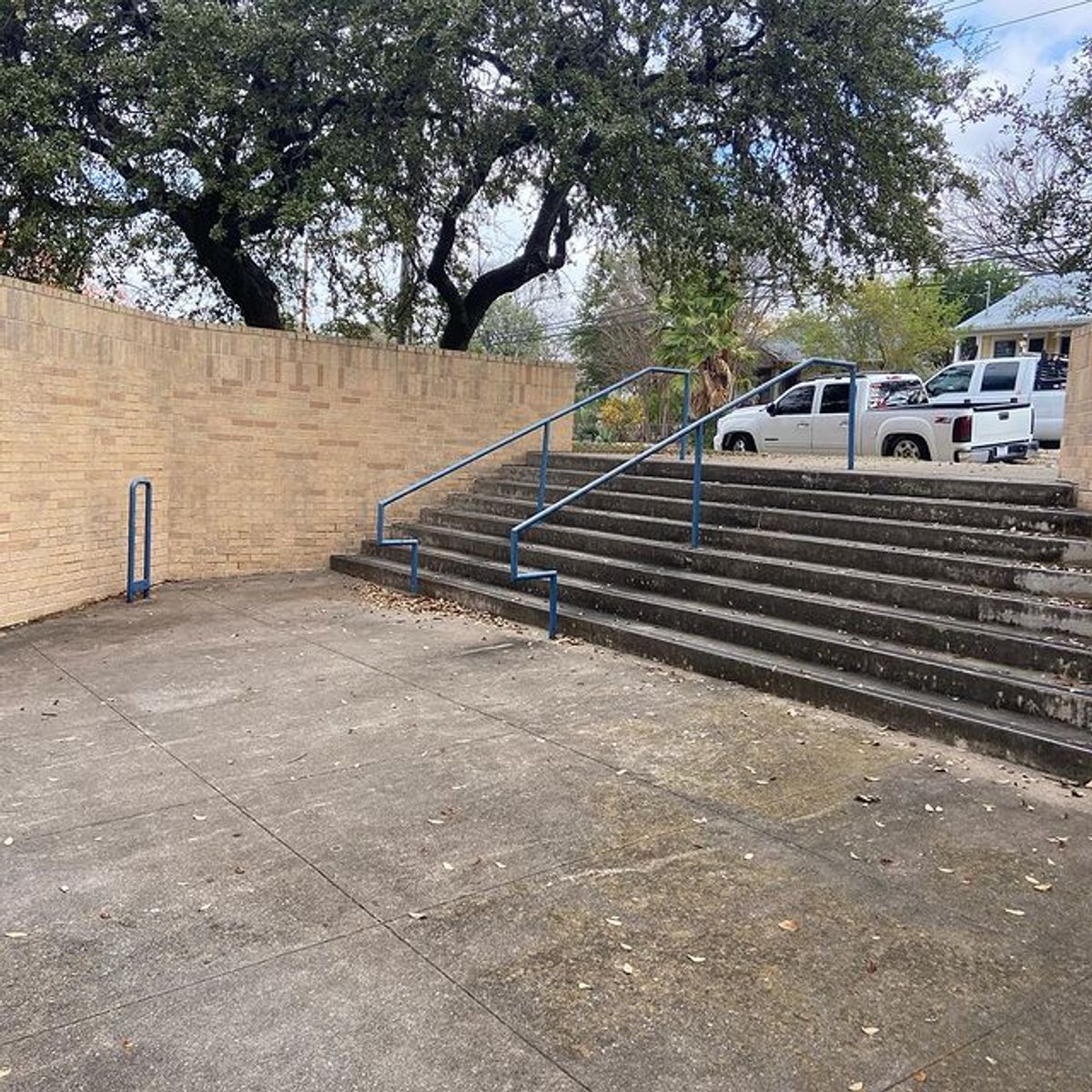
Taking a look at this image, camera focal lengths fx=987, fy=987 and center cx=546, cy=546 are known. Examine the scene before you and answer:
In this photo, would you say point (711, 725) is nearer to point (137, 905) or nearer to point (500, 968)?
point (500, 968)

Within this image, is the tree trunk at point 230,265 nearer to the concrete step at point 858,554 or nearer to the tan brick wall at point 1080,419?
the concrete step at point 858,554

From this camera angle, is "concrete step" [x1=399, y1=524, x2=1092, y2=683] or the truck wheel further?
the truck wheel

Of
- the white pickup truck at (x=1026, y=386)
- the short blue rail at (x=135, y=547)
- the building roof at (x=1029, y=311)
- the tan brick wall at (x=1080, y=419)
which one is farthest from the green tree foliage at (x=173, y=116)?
the building roof at (x=1029, y=311)

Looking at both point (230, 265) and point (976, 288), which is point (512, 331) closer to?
point (976, 288)

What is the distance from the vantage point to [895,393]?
14320 millimetres

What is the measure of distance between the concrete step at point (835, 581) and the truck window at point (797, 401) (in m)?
7.43

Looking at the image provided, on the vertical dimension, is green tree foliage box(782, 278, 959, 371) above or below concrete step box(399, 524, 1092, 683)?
above

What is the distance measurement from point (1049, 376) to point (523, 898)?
15.7 m

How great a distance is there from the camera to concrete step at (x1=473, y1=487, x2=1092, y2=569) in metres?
6.18

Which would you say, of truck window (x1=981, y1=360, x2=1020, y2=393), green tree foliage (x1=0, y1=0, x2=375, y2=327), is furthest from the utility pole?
truck window (x1=981, y1=360, x2=1020, y2=393)

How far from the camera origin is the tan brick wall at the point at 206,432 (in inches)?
300

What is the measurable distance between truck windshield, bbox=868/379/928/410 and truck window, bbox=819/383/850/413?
0.69m

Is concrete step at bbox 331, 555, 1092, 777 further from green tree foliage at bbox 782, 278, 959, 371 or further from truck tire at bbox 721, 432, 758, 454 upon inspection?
green tree foliage at bbox 782, 278, 959, 371

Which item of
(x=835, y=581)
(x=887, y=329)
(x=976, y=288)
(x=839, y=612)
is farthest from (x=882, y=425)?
(x=976, y=288)
